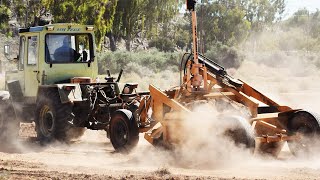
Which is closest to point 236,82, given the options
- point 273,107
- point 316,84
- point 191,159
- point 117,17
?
point 273,107

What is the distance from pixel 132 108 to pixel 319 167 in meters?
4.50

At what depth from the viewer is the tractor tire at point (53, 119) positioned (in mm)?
13312

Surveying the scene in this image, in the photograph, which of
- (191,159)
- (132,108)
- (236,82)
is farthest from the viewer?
(132,108)

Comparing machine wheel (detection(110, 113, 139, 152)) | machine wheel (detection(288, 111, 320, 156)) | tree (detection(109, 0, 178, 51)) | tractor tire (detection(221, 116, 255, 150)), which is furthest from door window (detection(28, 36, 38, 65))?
tree (detection(109, 0, 178, 51))

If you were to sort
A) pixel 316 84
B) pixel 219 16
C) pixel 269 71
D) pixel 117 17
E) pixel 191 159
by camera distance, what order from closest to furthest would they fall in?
1. pixel 191 159
2. pixel 316 84
3. pixel 117 17
4. pixel 269 71
5. pixel 219 16

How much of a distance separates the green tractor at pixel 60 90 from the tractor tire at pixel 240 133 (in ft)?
11.1

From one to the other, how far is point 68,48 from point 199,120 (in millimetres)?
4672

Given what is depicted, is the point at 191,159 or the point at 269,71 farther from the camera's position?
the point at 269,71

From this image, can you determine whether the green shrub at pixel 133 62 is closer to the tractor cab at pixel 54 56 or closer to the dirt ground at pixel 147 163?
the tractor cab at pixel 54 56

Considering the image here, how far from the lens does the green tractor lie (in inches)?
527

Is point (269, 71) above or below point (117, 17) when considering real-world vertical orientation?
below

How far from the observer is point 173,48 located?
225 ft

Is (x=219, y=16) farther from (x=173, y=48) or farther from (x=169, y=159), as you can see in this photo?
(x=169, y=159)

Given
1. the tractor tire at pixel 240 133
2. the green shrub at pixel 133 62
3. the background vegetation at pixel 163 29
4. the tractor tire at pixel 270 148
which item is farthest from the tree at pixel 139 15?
the tractor tire at pixel 240 133
